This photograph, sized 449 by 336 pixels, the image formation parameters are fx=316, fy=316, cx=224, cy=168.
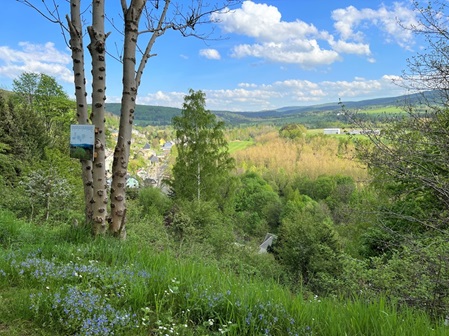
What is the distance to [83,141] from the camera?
3.68 metres

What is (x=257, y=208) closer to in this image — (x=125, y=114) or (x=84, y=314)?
(x=125, y=114)

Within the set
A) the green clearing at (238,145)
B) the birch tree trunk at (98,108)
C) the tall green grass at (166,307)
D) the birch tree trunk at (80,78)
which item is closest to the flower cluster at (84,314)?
the tall green grass at (166,307)

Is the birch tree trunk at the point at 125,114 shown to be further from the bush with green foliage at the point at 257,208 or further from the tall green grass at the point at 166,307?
the bush with green foliage at the point at 257,208

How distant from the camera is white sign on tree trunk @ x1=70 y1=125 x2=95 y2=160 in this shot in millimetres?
3658

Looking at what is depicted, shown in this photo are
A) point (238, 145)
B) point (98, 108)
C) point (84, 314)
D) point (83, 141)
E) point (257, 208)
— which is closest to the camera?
point (84, 314)

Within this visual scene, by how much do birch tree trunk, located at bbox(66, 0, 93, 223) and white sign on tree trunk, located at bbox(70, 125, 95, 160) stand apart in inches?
15.2

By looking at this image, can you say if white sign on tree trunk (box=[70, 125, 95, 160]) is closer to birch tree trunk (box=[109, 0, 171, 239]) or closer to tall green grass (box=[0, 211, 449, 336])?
birch tree trunk (box=[109, 0, 171, 239])

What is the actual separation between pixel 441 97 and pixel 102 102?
4.94 metres

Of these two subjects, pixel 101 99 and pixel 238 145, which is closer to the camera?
pixel 101 99

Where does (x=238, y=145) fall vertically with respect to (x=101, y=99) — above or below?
below

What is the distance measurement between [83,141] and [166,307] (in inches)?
90.8

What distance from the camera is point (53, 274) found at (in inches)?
97.7

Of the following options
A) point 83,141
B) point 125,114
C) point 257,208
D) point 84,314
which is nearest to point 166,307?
point 84,314

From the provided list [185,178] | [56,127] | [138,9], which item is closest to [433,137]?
[138,9]
